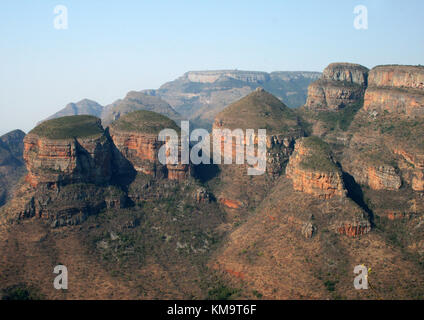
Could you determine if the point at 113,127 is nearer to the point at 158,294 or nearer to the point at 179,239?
the point at 179,239

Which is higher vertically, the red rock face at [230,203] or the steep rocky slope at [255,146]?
the steep rocky slope at [255,146]

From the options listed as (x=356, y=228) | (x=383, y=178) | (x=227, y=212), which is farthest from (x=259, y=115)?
(x=356, y=228)

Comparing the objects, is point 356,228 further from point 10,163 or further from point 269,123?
point 10,163

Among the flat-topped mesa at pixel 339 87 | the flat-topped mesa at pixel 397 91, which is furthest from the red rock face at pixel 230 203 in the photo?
the flat-topped mesa at pixel 339 87

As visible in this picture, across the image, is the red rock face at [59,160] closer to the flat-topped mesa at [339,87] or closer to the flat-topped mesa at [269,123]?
the flat-topped mesa at [269,123]

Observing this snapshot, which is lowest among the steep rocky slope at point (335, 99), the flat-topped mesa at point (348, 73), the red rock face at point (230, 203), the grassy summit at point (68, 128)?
the red rock face at point (230, 203)

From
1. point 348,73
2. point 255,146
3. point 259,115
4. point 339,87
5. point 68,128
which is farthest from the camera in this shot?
point 348,73

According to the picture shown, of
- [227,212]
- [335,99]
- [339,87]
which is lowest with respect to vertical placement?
[227,212]
